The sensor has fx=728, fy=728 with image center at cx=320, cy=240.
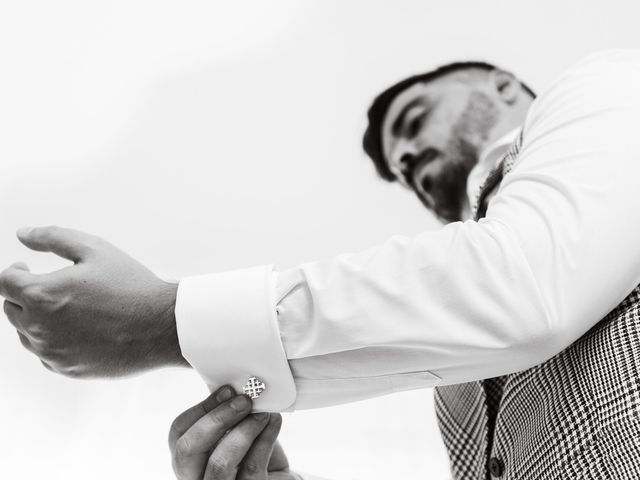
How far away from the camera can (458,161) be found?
1.72 meters

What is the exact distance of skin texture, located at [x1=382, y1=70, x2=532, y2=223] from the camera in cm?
171

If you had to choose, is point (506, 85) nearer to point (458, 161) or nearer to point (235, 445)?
point (458, 161)

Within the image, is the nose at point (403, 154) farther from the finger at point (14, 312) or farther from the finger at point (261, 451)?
the finger at point (14, 312)

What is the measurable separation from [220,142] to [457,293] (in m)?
1.28

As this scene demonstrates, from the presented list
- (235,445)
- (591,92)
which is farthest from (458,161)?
(235,445)

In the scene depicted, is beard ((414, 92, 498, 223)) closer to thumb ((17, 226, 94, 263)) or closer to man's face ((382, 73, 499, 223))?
man's face ((382, 73, 499, 223))

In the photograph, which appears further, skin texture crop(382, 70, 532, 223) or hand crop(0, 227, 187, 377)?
skin texture crop(382, 70, 532, 223)

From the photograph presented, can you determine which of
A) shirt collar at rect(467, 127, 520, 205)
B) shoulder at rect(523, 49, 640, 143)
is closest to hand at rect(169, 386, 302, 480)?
shoulder at rect(523, 49, 640, 143)

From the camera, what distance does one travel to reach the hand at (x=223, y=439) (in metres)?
0.64

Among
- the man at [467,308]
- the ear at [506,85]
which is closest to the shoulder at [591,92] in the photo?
the man at [467,308]

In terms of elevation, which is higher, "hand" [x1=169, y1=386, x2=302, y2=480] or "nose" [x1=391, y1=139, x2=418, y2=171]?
"hand" [x1=169, y1=386, x2=302, y2=480]

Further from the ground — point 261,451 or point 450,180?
point 261,451

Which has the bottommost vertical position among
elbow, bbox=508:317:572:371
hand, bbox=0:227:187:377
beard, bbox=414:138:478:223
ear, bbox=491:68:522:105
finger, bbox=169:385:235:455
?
beard, bbox=414:138:478:223

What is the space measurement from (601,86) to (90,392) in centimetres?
120
